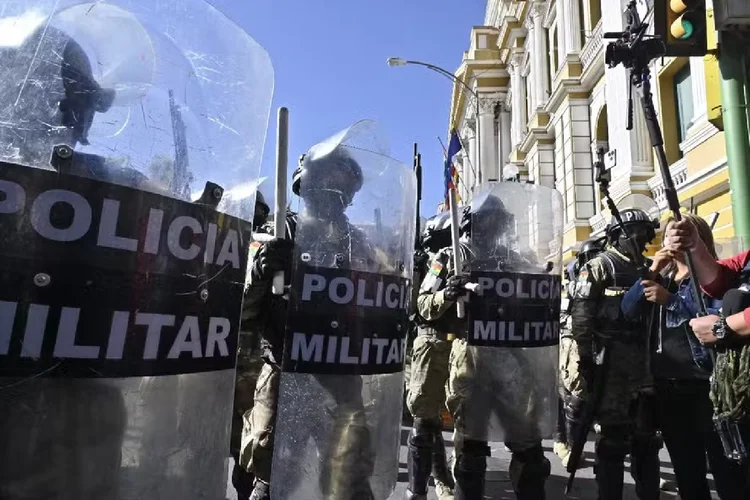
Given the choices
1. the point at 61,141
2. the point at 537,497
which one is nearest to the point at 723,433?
the point at 537,497

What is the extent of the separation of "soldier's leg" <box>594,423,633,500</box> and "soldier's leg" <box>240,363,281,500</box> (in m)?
2.11

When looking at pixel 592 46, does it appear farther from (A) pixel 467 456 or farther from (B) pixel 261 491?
(B) pixel 261 491

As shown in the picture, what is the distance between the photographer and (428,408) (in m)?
3.73

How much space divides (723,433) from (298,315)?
1945mm

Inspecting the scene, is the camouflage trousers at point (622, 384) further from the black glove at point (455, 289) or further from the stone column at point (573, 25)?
the stone column at point (573, 25)

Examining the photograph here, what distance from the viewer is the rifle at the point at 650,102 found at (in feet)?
7.79

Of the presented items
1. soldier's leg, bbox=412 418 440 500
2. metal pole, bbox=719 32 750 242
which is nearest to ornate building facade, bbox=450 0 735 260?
metal pole, bbox=719 32 750 242

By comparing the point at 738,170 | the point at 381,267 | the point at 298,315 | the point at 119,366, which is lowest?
the point at 119,366

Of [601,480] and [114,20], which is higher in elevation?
[114,20]

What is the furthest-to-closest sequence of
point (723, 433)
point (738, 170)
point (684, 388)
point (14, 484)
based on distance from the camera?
point (738, 170) → point (684, 388) → point (723, 433) → point (14, 484)

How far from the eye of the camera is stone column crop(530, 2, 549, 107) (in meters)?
18.0

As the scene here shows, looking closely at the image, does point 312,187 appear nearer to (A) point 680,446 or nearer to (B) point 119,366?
(B) point 119,366

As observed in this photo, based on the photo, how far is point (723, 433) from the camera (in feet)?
7.86

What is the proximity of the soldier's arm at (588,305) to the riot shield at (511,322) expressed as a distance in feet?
2.14
